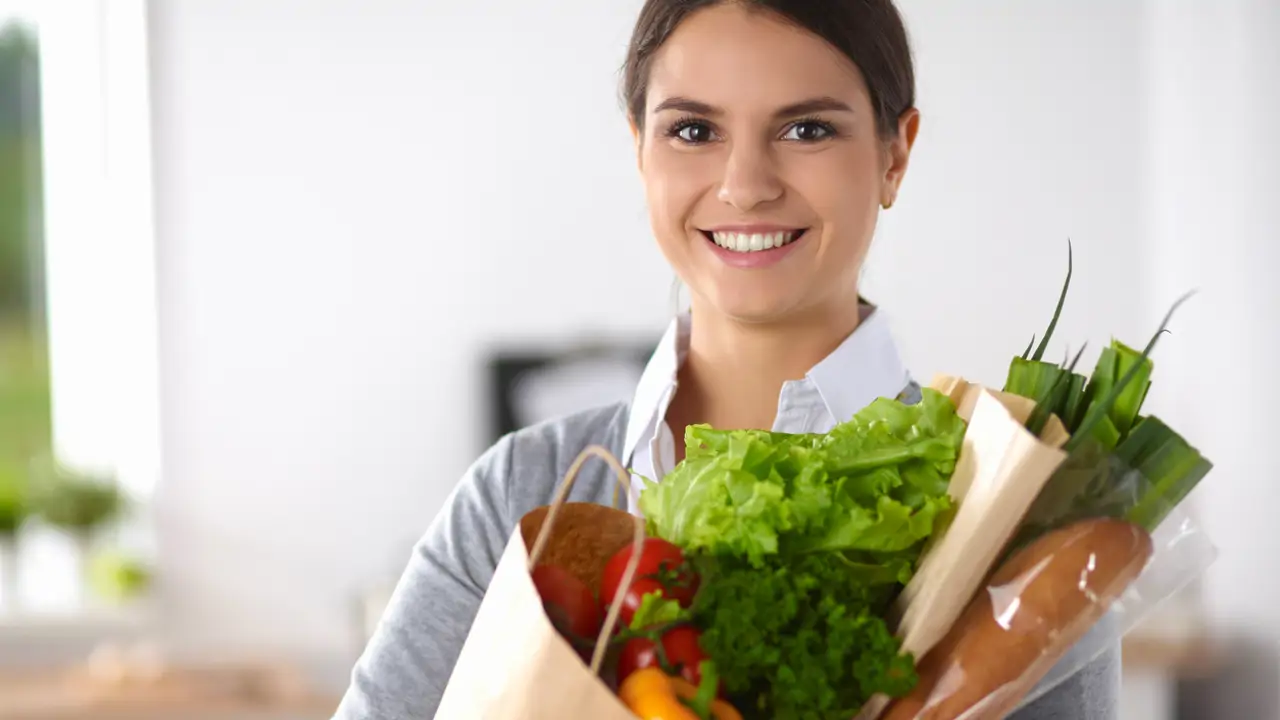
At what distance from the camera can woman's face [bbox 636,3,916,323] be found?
3.79 feet

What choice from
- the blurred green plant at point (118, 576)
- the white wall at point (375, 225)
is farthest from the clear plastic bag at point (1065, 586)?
the blurred green plant at point (118, 576)

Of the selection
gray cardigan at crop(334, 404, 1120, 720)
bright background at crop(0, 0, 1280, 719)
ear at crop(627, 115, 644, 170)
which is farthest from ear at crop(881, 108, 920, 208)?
bright background at crop(0, 0, 1280, 719)

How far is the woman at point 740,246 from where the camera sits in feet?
3.79

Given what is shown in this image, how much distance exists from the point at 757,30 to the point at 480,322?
3.47m

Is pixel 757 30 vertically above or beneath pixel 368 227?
above

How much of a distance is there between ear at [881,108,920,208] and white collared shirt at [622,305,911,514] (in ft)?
0.38

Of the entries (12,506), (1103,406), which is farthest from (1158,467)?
(12,506)

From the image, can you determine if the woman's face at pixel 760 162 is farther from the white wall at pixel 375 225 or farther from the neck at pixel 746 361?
the white wall at pixel 375 225

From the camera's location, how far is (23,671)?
14.6ft

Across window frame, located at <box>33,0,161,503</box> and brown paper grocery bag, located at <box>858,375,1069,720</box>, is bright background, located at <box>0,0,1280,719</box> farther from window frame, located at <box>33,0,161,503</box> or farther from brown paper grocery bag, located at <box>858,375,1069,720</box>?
brown paper grocery bag, located at <box>858,375,1069,720</box>

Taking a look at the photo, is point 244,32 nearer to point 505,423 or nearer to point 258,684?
point 505,423

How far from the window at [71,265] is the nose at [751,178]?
12.7ft

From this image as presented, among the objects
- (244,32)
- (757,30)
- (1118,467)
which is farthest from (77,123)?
(1118,467)

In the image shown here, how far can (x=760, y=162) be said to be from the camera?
115cm
